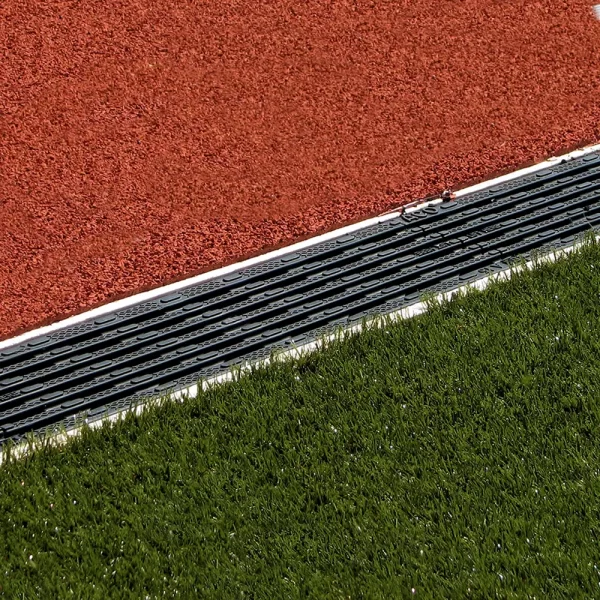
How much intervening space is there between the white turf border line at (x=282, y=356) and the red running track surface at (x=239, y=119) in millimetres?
1052

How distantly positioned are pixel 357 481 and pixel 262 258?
7.25 feet

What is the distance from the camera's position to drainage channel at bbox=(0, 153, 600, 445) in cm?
639

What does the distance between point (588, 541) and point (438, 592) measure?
30.7 inches

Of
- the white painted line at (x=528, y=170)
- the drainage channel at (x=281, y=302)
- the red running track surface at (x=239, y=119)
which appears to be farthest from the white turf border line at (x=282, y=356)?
the red running track surface at (x=239, y=119)

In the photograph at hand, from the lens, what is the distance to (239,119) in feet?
27.5

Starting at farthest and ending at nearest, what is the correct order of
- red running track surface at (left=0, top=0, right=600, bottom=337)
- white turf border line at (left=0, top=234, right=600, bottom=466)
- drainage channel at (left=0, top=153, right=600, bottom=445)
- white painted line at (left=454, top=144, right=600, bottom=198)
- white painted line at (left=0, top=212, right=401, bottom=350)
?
white painted line at (left=454, top=144, right=600, bottom=198)
red running track surface at (left=0, top=0, right=600, bottom=337)
white painted line at (left=0, top=212, right=401, bottom=350)
drainage channel at (left=0, top=153, right=600, bottom=445)
white turf border line at (left=0, top=234, right=600, bottom=466)

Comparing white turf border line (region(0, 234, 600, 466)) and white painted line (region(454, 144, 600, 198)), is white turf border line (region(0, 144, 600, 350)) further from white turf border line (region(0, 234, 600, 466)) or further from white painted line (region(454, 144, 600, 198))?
white turf border line (region(0, 234, 600, 466))

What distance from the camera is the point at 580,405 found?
5902 mm

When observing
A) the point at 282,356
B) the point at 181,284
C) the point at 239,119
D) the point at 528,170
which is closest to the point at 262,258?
the point at 181,284

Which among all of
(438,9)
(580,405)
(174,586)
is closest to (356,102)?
(438,9)

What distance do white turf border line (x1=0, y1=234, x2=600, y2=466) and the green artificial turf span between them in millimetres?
84

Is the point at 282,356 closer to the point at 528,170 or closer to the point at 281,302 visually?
the point at 281,302

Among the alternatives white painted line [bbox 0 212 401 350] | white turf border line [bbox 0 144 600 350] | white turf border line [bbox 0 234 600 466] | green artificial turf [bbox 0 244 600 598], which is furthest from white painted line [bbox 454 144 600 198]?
green artificial turf [bbox 0 244 600 598]

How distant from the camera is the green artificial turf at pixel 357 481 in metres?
5.04
